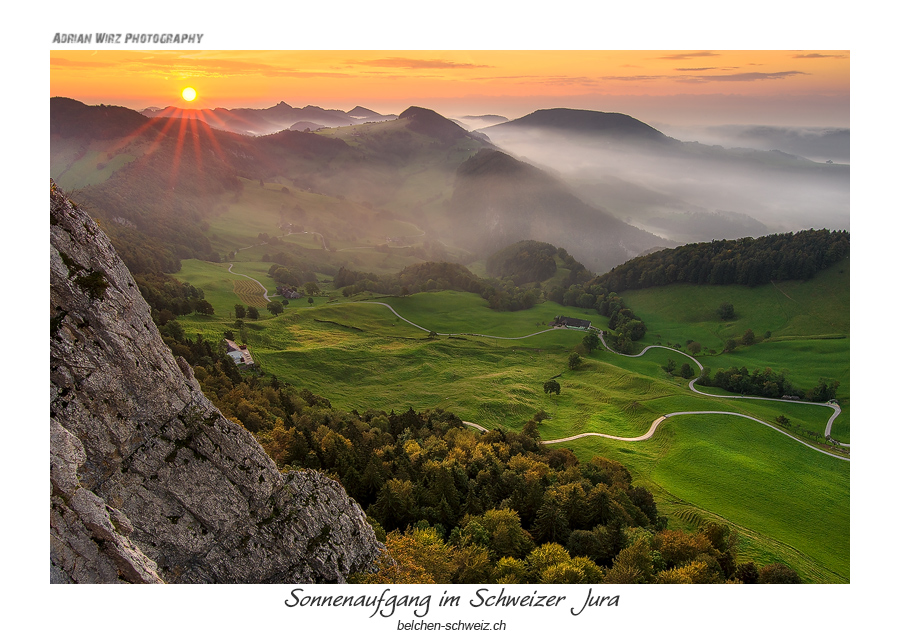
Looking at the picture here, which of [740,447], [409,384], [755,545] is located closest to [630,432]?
[740,447]

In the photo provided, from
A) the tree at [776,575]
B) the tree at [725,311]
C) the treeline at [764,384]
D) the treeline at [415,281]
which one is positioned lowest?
the tree at [776,575]

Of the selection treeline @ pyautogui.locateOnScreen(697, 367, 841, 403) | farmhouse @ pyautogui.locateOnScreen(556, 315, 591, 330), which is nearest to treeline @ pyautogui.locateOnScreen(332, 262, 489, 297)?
farmhouse @ pyautogui.locateOnScreen(556, 315, 591, 330)

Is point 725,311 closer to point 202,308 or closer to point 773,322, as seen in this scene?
point 773,322

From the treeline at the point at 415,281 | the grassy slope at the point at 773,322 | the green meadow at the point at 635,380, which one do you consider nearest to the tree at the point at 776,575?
the green meadow at the point at 635,380

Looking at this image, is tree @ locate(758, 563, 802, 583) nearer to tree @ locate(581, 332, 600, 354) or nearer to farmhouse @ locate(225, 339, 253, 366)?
farmhouse @ locate(225, 339, 253, 366)

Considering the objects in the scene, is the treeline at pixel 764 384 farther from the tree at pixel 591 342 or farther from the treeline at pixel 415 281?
the treeline at pixel 415 281
